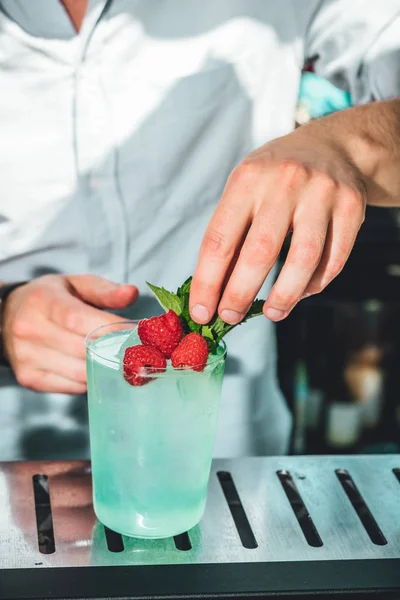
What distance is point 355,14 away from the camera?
63.3 inches

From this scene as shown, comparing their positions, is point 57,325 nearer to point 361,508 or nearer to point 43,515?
point 43,515

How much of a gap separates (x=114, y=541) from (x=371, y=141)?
27.2 inches

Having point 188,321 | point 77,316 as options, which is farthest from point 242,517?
point 77,316

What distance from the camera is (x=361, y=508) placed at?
1046 millimetres

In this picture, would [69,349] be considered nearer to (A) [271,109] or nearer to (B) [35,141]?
(B) [35,141]

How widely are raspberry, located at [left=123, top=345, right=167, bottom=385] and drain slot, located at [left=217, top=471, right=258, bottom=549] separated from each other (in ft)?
0.82

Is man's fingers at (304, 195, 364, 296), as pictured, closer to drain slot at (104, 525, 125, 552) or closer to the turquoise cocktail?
the turquoise cocktail

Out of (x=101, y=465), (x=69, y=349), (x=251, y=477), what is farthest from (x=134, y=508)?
(x=69, y=349)

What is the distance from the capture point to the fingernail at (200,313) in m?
0.90

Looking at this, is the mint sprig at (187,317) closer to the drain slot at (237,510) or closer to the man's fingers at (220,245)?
the man's fingers at (220,245)

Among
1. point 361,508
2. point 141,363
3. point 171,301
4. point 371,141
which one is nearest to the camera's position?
point 141,363

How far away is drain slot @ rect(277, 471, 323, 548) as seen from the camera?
3.17 ft

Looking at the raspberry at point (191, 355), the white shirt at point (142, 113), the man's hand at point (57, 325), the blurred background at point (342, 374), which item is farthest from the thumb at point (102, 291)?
the blurred background at point (342, 374)

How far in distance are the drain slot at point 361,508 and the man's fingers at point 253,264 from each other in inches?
12.4
